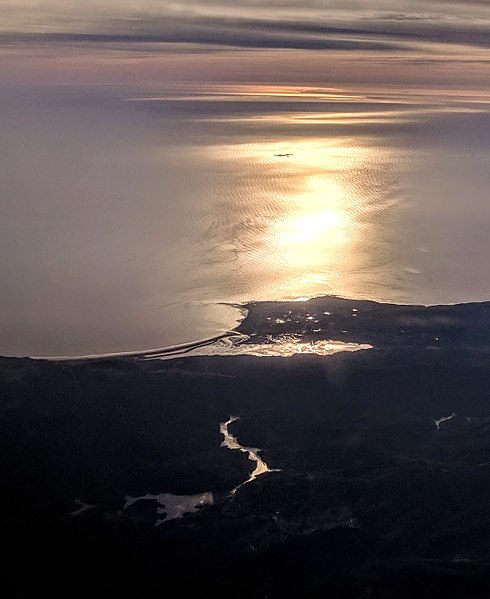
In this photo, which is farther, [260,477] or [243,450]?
[243,450]

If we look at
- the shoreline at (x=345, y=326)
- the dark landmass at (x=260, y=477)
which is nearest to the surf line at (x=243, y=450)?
the dark landmass at (x=260, y=477)

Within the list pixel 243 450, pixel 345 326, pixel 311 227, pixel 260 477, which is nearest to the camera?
pixel 260 477

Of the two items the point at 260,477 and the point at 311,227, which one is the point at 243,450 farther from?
the point at 311,227

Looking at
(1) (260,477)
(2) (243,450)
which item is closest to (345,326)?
(2) (243,450)

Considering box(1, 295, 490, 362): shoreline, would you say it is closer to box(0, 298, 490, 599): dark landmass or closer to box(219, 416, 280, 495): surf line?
box(0, 298, 490, 599): dark landmass

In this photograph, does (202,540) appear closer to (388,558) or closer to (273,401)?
(388,558)

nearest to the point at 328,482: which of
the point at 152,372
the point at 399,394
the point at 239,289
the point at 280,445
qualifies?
the point at 280,445

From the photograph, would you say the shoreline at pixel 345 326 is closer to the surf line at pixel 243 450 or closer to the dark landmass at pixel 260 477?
the dark landmass at pixel 260 477
